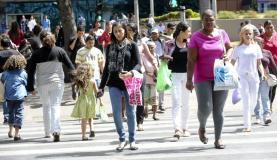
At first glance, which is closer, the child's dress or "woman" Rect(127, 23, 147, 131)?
"woman" Rect(127, 23, 147, 131)

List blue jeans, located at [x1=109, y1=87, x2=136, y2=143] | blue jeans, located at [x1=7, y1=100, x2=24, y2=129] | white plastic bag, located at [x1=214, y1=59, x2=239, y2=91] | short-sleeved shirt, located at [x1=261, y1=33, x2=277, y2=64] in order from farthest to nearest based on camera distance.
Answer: short-sleeved shirt, located at [x1=261, y1=33, x2=277, y2=64] < blue jeans, located at [x1=7, y1=100, x2=24, y2=129] < blue jeans, located at [x1=109, y1=87, x2=136, y2=143] < white plastic bag, located at [x1=214, y1=59, x2=239, y2=91]

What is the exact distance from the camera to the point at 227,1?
57.1 metres

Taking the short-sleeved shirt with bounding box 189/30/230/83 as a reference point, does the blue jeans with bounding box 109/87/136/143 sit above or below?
below

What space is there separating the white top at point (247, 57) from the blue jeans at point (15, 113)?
3.74 meters

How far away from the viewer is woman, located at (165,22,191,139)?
10.2m

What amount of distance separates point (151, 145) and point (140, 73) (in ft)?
3.77

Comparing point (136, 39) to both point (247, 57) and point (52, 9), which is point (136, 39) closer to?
point (247, 57)

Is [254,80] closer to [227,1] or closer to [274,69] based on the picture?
[274,69]

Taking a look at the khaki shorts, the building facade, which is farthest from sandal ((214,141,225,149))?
the building facade

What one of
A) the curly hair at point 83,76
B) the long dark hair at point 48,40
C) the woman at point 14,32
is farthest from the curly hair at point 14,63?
the woman at point 14,32

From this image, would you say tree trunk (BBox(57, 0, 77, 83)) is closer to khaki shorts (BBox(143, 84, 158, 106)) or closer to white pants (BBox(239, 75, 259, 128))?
khaki shorts (BBox(143, 84, 158, 106))

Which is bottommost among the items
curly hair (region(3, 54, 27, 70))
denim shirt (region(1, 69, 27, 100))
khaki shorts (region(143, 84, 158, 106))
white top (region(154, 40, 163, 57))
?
khaki shorts (region(143, 84, 158, 106))

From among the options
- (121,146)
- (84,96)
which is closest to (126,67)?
(121,146)

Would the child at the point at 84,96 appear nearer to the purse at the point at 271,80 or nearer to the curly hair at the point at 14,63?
the curly hair at the point at 14,63
